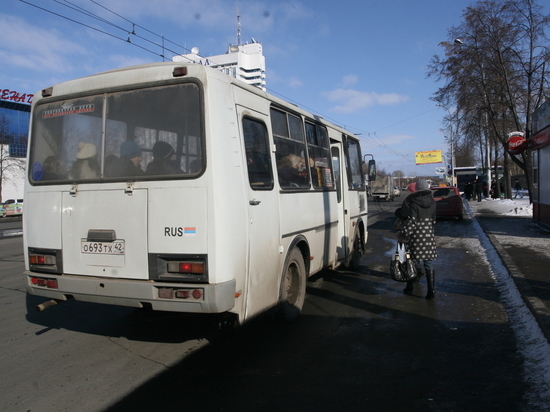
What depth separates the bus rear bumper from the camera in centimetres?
400

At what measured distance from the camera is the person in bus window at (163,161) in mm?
4281

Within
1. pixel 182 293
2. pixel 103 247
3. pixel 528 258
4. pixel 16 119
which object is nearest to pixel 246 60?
pixel 16 119

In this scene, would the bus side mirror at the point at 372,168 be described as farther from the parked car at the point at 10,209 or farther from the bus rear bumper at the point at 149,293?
the parked car at the point at 10,209

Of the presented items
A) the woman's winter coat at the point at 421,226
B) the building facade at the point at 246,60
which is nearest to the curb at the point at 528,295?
the woman's winter coat at the point at 421,226

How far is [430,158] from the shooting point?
101312 mm

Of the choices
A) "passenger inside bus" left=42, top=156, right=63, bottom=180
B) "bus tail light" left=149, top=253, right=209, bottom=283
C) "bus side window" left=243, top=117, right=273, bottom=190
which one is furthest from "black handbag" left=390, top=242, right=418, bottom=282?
"passenger inside bus" left=42, top=156, right=63, bottom=180

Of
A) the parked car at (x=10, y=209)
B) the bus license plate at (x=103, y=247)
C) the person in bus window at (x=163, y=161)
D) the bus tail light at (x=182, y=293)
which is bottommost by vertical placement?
the bus tail light at (x=182, y=293)

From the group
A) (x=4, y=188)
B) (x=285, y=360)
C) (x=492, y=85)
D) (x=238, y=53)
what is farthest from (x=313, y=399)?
(x=238, y=53)

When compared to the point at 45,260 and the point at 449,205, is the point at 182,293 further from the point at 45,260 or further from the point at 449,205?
the point at 449,205

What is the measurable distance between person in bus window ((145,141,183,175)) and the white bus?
0.04 feet

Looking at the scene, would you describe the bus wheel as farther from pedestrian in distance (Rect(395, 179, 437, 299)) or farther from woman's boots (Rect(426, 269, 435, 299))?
woman's boots (Rect(426, 269, 435, 299))

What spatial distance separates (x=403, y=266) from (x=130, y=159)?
4.47 metres

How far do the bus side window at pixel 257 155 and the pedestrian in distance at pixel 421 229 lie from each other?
2.72 m

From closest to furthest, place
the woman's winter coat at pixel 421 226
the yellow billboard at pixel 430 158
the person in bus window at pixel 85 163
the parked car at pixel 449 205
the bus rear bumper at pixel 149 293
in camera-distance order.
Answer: the bus rear bumper at pixel 149 293 < the person in bus window at pixel 85 163 < the woman's winter coat at pixel 421 226 < the parked car at pixel 449 205 < the yellow billboard at pixel 430 158
